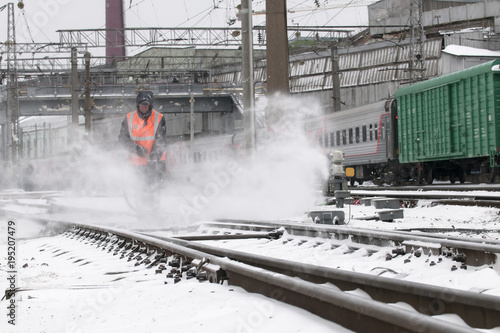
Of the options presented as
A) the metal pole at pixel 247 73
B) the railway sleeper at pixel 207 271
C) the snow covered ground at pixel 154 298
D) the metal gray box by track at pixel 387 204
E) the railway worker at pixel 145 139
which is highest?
the metal pole at pixel 247 73

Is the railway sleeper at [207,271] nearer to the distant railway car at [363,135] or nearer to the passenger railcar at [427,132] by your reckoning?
the passenger railcar at [427,132]

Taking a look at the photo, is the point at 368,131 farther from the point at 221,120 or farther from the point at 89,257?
the point at 221,120

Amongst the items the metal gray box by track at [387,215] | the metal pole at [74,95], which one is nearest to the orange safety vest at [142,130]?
the metal gray box by track at [387,215]

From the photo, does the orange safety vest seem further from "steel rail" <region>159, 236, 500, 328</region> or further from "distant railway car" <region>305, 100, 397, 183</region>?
"distant railway car" <region>305, 100, 397, 183</region>

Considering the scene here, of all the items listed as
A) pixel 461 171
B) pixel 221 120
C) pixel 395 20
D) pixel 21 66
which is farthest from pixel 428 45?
pixel 21 66

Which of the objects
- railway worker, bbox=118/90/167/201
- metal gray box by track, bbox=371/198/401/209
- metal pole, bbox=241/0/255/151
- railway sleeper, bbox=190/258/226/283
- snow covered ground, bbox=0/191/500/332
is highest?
metal pole, bbox=241/0/255/151

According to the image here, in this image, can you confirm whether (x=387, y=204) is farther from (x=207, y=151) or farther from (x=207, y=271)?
(x=207, y=151)

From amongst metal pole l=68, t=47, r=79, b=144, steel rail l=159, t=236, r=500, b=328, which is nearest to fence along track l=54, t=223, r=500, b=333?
steel rail l=159, t=236, r=500, b=328

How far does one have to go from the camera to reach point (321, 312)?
3859 millimetres

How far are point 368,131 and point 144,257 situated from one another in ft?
62.7

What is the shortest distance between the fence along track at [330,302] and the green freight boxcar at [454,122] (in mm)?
13751

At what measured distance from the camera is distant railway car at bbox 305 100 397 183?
2436cm

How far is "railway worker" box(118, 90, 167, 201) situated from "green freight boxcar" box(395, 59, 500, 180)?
10.3 m

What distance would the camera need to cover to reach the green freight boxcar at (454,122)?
17891 mm
